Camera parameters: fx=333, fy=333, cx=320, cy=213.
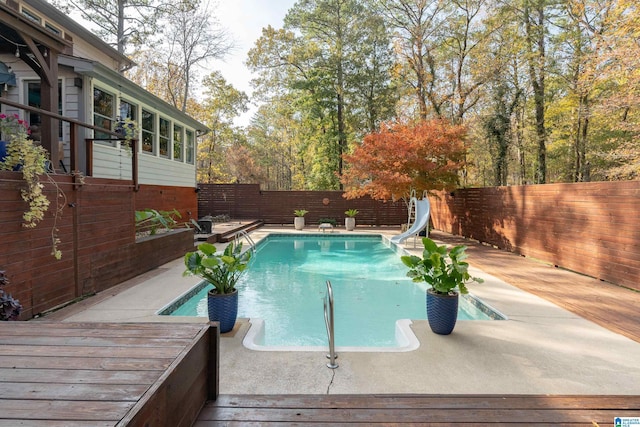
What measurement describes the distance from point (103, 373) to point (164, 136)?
8938 millimetres

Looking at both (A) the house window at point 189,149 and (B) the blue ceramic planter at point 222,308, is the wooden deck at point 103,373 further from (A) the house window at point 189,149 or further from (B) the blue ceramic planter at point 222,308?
(A) the house window at point 189,149

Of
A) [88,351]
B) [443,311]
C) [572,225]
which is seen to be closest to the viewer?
[88,351]

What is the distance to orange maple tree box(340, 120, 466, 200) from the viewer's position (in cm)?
931

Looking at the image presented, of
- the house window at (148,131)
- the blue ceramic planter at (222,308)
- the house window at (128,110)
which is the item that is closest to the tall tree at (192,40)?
the house window at (148,131)

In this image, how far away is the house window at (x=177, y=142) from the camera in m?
9.99

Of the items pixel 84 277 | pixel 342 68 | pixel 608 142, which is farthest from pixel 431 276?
pixel 342 68

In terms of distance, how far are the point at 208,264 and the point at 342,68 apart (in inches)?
652

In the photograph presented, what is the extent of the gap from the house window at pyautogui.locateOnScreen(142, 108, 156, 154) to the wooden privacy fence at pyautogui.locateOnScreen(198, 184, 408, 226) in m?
6.42

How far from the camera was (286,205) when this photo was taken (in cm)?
1498

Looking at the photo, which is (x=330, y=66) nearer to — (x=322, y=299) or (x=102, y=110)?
(x=102, y=110)

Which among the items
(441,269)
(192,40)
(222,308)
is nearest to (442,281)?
(441,269)

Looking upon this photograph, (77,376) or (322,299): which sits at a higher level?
(77,376)

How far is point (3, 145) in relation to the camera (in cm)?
342

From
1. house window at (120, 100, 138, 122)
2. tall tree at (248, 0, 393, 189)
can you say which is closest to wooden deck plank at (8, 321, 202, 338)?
house window at (120, 100, 138, 122)
